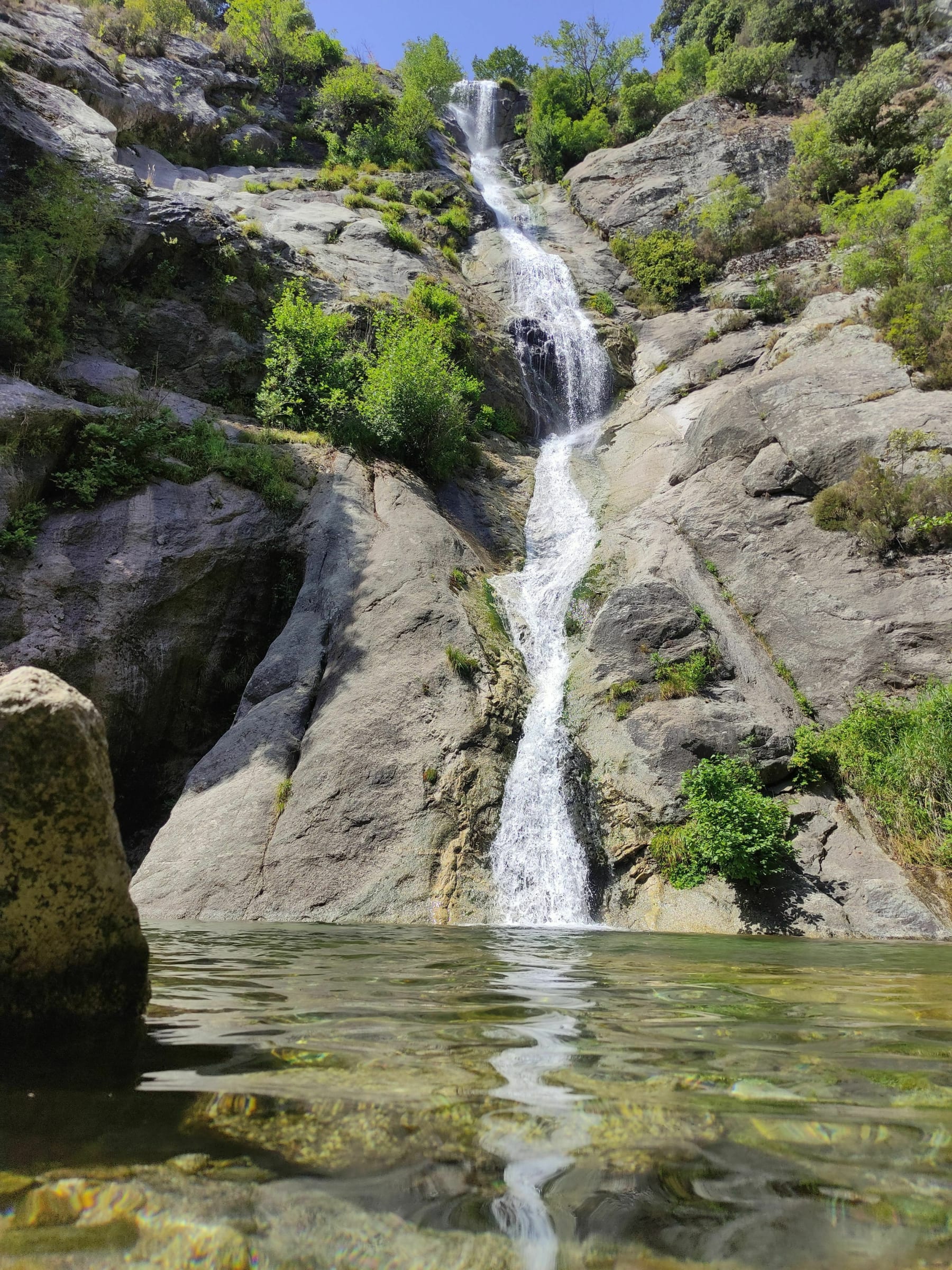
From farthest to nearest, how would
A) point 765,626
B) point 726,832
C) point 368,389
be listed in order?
point 368,389 < point 765,626 < point 726,832

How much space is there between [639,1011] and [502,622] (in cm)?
1150

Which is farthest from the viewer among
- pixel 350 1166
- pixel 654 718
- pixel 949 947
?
pixel 654 718

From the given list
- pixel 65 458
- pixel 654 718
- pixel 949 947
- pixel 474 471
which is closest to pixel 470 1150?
pixel 949 947

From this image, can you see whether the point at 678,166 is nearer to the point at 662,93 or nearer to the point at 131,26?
the point at 662,93

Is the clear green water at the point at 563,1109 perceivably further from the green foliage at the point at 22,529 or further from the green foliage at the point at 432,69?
the green foliage at the point at 432,69

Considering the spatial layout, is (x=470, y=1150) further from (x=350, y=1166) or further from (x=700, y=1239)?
(x=700, y=1239)

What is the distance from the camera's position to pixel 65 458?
1450cm

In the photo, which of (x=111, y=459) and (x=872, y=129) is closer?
(x=111, y=459)

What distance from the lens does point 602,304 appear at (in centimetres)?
2934

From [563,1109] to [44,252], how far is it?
21571mm

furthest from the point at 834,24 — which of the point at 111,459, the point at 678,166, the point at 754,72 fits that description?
Result: the point at 111,459

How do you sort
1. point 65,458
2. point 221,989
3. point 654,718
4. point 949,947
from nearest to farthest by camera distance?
1. point 221,989
2. point 949,947
3. point 654,718
4. point 65,458

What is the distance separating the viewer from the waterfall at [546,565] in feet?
33.7

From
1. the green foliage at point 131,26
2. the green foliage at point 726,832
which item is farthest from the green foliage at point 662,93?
the green foliage at point 726,832
